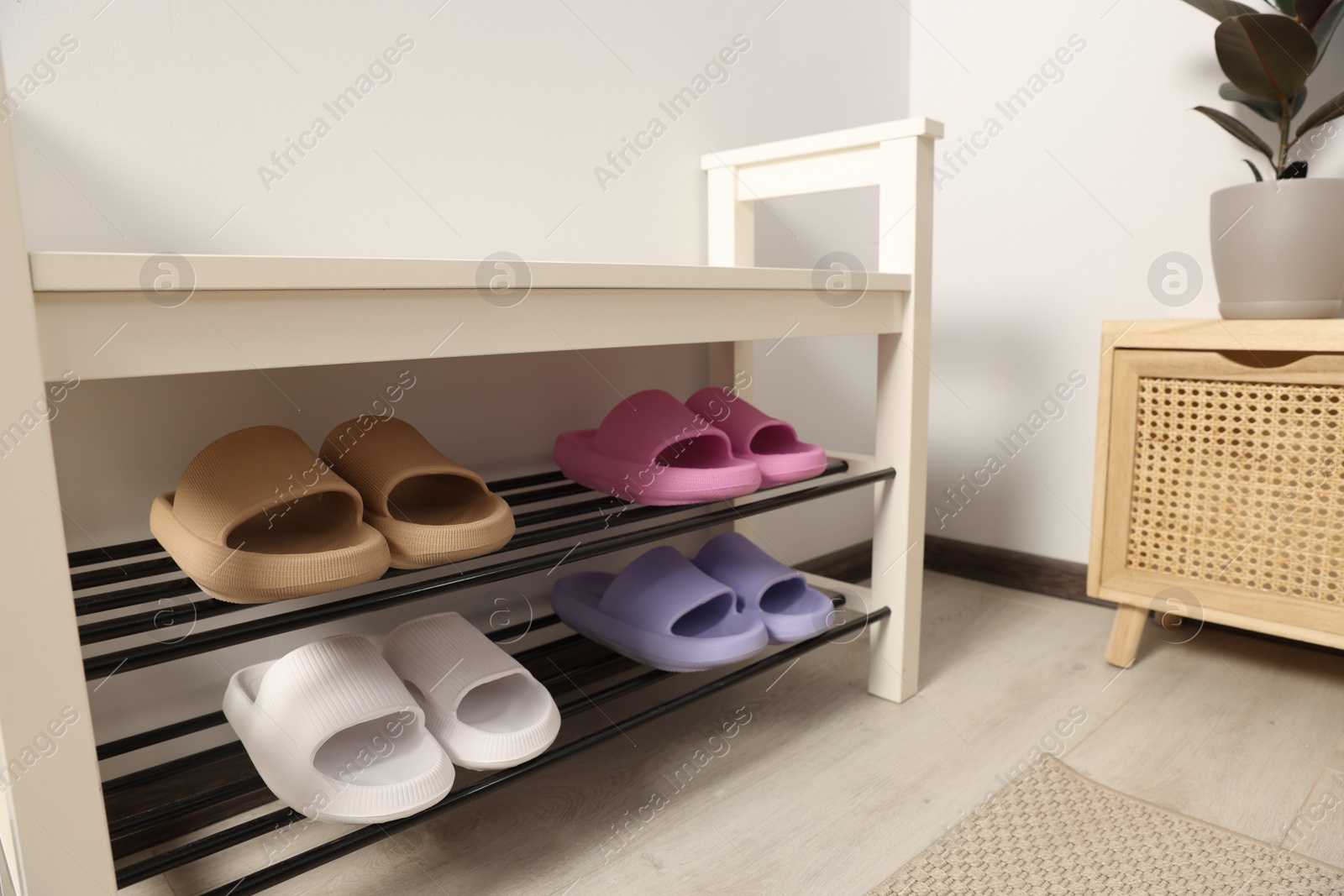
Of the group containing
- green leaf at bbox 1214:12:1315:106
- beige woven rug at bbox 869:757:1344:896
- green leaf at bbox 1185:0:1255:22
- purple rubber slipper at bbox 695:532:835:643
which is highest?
green leaf at bbox 1185:0:1255:22

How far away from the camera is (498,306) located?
738mm

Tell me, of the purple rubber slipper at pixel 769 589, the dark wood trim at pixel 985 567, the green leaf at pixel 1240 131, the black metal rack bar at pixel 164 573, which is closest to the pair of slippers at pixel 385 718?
Answer: the black metal rack bar at pixel 164 573

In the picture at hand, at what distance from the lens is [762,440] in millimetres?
1190

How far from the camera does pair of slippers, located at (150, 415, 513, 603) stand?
667 mm

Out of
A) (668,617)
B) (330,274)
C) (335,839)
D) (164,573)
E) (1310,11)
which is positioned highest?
(1310,11)

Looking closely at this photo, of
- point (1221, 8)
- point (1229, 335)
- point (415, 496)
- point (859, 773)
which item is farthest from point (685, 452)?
point (1221, 8)

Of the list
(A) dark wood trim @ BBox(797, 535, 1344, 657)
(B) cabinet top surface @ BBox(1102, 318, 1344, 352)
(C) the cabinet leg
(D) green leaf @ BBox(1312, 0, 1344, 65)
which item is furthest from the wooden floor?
(D) green leaf @ BBox(1312, 0, 1344, 65)

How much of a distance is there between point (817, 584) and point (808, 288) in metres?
0.54

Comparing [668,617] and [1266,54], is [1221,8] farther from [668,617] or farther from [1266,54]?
[668,617]

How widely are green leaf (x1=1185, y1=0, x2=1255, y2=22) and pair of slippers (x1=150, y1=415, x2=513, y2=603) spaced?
3.96 ft

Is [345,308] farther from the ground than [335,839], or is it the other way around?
[345,308]

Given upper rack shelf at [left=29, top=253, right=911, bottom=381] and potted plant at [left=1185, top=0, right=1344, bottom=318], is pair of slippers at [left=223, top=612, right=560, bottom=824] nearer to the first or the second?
upper rack shelf at [left=29, top=253, right=911, bottom=381]

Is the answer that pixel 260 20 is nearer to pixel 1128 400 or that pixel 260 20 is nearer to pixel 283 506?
pixel 283 506

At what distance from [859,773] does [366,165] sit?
0.94 m
